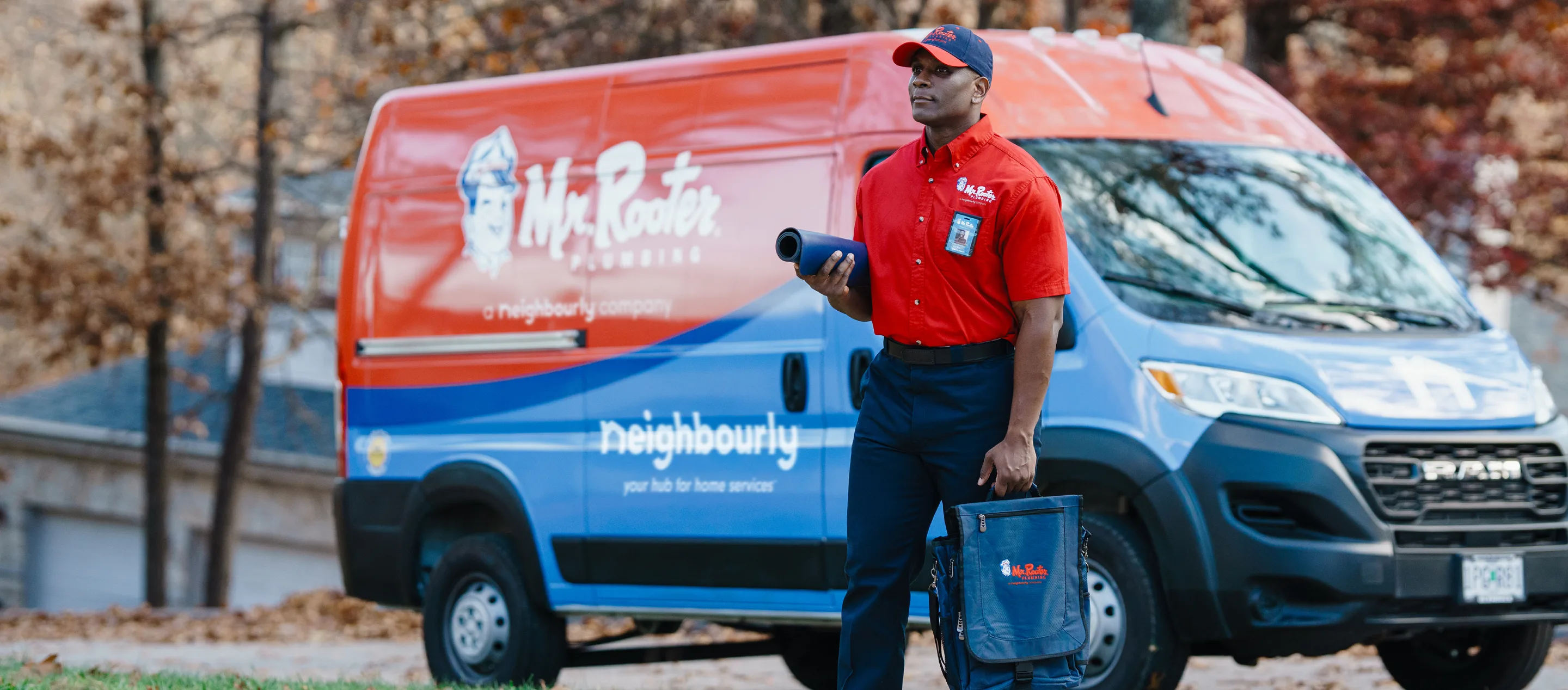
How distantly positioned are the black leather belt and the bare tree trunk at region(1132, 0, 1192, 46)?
6.38 metres

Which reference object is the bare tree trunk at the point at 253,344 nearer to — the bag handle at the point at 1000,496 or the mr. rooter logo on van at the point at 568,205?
the mr. rooter logo on van at the point at 568,205

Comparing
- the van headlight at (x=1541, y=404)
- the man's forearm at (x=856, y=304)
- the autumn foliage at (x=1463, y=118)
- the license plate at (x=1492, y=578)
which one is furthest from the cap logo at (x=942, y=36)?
the autumn foliage at (x=1463, y=118)

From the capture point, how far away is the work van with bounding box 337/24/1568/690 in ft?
20.1

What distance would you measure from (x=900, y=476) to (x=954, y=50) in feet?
3.58

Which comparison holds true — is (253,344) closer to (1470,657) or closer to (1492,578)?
(1470,657)

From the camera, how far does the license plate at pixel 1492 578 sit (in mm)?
6078

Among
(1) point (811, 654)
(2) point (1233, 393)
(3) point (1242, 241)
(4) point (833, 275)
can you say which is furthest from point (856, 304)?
(1) point (811, 654)

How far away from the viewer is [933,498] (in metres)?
5.02

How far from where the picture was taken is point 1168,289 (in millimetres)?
6469

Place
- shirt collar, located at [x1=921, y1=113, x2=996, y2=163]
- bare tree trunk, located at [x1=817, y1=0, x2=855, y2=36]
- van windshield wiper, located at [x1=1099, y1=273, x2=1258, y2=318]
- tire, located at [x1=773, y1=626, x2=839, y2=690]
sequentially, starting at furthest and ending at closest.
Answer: bare tree trunk, located at [x1=817, y1=0, x2=855, y2=36] → tire, located at [x1=773, y1=626, x2=839, y2=690] → van windshield wiper, located at [x1=1099, y1=273, x2=1258, y2=318] → shirt collar, located at [x1=921, y1=113, x2=996, y2=163]

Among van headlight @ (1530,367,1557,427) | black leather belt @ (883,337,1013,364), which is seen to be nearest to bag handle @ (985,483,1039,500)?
black leather belt @ (883,337,1013,364)

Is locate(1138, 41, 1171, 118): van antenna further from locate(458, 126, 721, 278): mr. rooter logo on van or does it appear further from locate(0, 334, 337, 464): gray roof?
locate(0, 334, 337, 464): gray roof

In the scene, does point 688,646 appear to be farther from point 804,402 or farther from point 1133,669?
point 1133,669

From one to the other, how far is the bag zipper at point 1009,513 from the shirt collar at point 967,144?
35.1 inches
